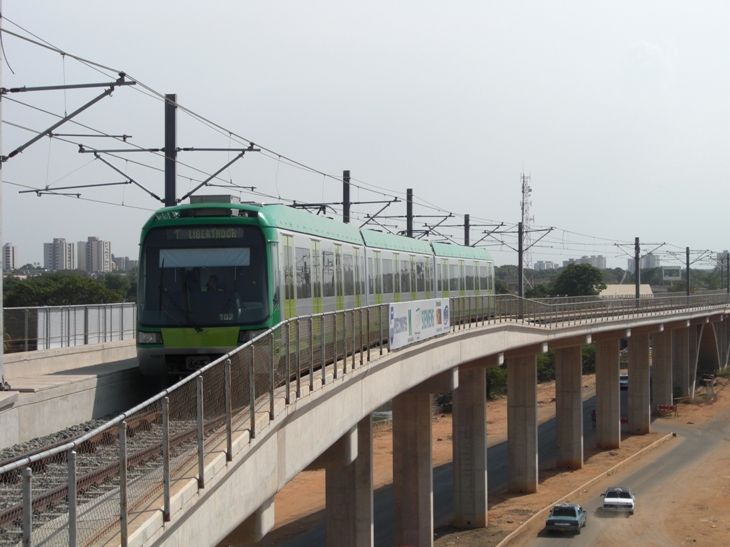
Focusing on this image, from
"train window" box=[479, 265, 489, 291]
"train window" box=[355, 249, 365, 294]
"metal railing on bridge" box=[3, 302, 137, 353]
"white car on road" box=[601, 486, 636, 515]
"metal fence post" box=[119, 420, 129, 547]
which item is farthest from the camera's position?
"train window" box=[479, 265, 489, 291]

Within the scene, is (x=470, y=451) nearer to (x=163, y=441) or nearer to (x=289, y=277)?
(x=289, y=277)

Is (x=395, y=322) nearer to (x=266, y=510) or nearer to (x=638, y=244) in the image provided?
(x=266, y=510)

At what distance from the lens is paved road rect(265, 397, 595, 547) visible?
130 feet

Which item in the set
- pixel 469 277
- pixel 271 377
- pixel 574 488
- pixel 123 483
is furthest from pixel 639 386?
pixel 123 483

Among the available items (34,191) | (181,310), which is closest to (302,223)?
(181,310)

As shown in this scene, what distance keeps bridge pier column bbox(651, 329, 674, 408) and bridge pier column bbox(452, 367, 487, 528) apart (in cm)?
3595

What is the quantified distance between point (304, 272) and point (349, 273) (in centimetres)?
470

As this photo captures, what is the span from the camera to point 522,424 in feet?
163

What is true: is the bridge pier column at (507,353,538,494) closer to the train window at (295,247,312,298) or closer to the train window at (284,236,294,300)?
the train window at (295,247,312,298)

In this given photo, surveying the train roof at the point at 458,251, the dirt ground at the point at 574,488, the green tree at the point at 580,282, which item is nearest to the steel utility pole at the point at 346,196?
the train roof at the point at 458,251

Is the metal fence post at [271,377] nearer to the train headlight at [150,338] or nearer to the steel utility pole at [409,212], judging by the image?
the train headlight at [150,338]

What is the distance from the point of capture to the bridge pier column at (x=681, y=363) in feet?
279

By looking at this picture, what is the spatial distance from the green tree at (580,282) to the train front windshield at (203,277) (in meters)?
108

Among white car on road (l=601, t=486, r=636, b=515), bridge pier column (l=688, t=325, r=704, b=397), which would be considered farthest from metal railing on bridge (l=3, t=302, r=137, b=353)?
bridge pier column (l=688, t=325, r=704, b=397)
